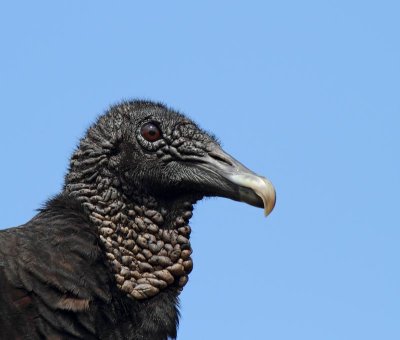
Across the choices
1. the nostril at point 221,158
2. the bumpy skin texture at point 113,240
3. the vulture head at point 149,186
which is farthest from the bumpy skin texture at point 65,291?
the nostril at point 221,158

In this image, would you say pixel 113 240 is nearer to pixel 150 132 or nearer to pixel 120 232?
pixel 120 232

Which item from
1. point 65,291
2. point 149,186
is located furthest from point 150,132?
point 65,291

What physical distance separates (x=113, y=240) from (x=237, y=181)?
0.87 metres

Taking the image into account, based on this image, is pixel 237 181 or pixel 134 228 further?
pixel 134 228

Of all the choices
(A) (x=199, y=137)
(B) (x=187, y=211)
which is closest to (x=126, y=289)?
(B) (x=187, y=211)

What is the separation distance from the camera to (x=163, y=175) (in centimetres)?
697

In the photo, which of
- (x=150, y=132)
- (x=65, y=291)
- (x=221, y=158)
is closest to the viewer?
(x=65, y=291)

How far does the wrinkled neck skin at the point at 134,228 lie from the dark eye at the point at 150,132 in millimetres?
311

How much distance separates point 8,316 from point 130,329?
85 centimetres

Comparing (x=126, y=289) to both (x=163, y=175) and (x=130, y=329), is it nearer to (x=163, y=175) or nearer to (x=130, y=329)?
(x=130, y=329)

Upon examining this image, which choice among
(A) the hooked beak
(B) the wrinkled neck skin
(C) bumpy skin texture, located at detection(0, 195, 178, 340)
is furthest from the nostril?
(C) bumpy skin texture, located at detection(0, 195, 178, 340)

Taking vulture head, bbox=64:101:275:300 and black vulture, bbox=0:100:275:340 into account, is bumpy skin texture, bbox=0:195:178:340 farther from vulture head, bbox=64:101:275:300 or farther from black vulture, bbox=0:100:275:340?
vulture head, bbox=64:101:275:300

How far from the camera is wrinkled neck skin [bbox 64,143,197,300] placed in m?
6.75

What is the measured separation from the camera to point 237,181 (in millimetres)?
6711
